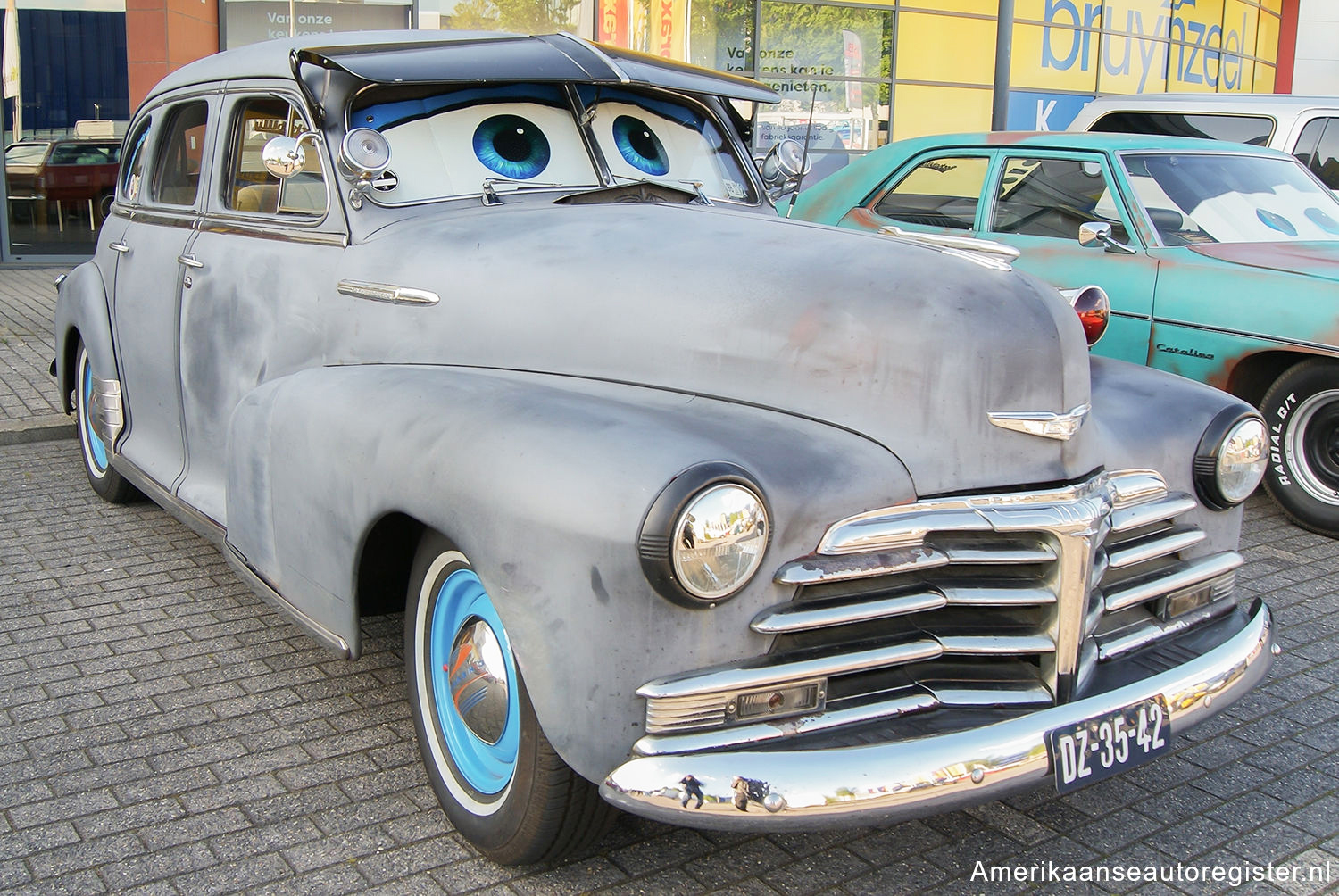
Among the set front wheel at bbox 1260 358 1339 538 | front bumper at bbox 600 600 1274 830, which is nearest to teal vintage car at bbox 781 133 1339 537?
front wheel at bbox 1260 358 1339 538

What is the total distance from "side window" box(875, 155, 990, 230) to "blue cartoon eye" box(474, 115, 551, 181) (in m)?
3.41

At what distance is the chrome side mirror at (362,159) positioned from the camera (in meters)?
3.38

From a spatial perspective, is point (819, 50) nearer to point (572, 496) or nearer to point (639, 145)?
point (639, 145)

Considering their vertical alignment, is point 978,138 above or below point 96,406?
above

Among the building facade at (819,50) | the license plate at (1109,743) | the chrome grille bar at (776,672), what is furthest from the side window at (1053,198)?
the chrome grille bar at (776,672)

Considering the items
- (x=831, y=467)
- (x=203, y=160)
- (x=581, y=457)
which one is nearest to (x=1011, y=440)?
(x=831, y=467)

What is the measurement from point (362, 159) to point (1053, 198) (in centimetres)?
406

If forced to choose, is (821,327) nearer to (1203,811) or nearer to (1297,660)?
(1203,811)

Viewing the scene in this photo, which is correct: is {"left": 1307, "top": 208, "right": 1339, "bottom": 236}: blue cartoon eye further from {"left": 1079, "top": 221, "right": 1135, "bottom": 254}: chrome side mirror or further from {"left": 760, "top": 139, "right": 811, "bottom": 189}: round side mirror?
{"left": 760, "top": 139, "right": 811, "bottom": 189}: round side mirror

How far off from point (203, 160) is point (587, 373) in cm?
214

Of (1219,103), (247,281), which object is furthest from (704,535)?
(1219,103)

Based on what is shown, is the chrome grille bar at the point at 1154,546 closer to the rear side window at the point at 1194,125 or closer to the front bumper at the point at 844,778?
the front bumper at the point at 844,778

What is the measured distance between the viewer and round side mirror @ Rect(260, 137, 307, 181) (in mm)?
3375

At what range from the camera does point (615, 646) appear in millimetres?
2223
